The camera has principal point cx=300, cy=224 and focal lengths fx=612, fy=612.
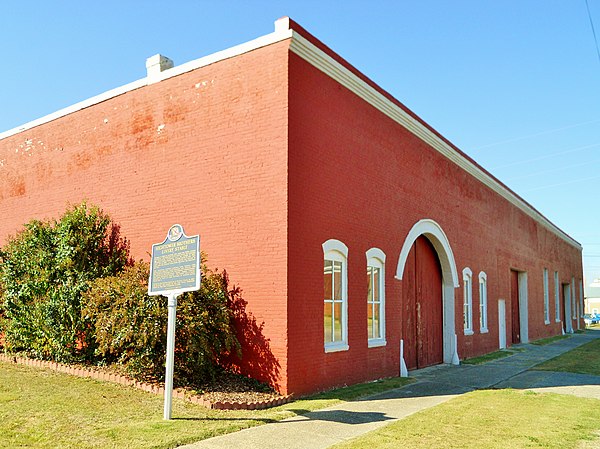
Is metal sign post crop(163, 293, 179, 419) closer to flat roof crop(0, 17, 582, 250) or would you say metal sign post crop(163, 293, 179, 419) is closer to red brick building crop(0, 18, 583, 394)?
red brick building crop(0, 18, 583, 394)

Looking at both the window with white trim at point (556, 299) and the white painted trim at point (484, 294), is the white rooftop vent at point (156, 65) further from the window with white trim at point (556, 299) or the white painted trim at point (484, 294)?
the window with white trim at point (556, 299)

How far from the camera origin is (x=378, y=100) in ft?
45.1

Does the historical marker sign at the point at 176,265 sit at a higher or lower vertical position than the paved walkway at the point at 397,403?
higher

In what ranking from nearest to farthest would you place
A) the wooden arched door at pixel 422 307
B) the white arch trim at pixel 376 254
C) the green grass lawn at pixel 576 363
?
1. the white arch trim at pixel 376 254
2. the wooden arched door at pixel 422 307
3. the green grass lawn at pixel 576 363

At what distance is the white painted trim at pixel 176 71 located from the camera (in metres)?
11.0

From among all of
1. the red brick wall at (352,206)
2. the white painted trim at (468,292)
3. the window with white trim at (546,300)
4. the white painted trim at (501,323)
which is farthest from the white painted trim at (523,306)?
the white painted trim at (468,292)

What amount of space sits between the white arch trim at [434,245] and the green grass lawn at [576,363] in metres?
3.45

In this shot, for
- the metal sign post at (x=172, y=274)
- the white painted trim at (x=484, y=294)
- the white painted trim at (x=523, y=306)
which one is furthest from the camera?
the white painted trim at (x=523, y=306)

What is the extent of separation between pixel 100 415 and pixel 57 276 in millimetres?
4984

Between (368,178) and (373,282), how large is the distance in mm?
2263

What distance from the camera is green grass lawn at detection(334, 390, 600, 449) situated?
25.5 feet

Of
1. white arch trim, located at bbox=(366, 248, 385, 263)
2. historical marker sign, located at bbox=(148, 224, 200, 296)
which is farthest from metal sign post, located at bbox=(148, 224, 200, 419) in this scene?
white arch trim, located at bbox=(366, 248, 385, 263)

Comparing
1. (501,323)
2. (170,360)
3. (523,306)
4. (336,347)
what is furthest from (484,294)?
(170,360)

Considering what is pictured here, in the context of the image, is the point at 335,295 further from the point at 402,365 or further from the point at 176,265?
the point at 176,265
